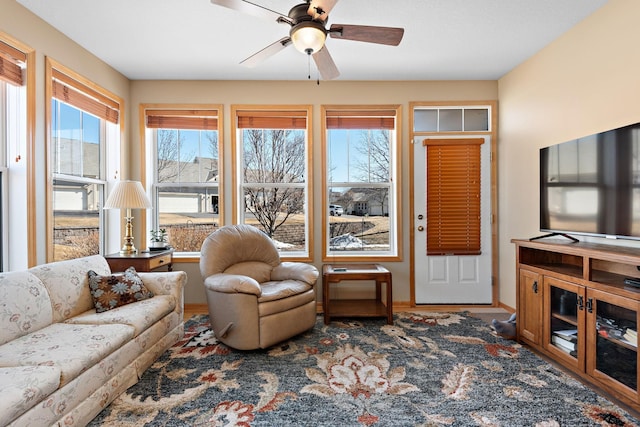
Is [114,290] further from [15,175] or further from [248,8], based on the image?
[248,8]

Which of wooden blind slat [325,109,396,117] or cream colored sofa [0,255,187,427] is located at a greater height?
wooden blind slat [325,109,396,117]

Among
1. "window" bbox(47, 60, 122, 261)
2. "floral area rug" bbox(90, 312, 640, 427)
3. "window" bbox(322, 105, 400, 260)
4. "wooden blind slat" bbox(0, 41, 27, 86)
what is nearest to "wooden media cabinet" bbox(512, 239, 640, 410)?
"floral area rug" bbox(90, 312, 640, 427)

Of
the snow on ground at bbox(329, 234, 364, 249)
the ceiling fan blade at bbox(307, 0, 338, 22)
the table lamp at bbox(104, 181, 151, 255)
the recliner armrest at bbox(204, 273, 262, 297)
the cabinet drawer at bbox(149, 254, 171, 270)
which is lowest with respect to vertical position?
the recliner armrest at bbox(204, 273, 262, 297)

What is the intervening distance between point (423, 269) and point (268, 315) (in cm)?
208

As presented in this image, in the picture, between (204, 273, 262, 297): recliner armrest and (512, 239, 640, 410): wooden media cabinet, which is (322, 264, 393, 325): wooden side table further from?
(512, 239, 640, 410): wooden media cabinet

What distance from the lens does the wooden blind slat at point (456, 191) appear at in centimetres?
391

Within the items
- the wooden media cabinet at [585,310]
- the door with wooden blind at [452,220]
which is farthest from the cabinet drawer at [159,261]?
the wooden media cabinet at [585,310]

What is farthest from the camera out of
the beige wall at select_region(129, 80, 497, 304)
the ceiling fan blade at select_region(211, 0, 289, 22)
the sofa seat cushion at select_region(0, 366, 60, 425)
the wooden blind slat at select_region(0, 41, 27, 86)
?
the beige wall at select_region(129, 80, 497, 304)

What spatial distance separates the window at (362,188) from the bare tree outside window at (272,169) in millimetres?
369

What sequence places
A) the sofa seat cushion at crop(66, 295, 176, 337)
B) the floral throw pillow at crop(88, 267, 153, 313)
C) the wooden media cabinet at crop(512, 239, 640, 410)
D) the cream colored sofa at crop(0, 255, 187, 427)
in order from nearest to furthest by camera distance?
the cream colored sofa at crop(0, 255, 187, 427) → the wooden media cabinet at crop(512, 239, 640, 410) → the sofa seat cushion at crop(66, 295, 176, 337) → the floral throw pillow at crop(88, 267, 153, 313)

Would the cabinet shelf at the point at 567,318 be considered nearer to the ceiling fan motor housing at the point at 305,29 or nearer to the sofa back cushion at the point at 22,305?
the ceiling fan motor housing at the point at 305,29

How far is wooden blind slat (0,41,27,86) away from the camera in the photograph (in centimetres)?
234

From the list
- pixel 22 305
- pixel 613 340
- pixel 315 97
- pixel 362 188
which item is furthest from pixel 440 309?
pixel 22 305

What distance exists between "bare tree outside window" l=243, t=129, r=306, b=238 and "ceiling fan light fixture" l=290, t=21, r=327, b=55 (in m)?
2.03
